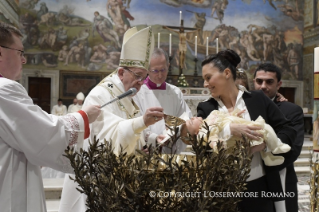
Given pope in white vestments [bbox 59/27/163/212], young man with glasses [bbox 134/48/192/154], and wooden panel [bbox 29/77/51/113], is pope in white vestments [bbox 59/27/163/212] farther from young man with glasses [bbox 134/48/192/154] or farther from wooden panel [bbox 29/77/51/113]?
wooden panel [bbox 29/77/51/113]

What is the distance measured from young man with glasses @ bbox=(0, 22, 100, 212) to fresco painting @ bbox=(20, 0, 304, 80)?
1145cm

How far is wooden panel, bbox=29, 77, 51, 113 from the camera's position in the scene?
14359 mm

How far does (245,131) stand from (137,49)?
109 centimetres

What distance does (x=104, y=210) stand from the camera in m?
0.83

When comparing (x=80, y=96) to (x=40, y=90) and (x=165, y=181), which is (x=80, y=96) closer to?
(x=40, y=90)

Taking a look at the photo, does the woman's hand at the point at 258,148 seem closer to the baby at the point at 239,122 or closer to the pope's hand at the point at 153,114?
the baby at the point at 239,122

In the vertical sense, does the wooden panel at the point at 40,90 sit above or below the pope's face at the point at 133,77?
above

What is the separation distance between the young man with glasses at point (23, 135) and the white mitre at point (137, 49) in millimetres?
616

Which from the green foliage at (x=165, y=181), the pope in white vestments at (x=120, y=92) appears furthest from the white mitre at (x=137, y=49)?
the green foliage at (x=165, y=181)

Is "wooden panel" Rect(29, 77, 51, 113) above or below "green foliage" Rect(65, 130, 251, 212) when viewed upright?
above

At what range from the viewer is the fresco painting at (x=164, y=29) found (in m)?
14.2

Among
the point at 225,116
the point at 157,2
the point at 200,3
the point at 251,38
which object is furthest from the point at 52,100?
the point at 225,116

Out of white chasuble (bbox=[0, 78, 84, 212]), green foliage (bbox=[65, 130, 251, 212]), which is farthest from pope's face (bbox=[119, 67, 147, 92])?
green foliage (bbox=[65, 130, 251, 212])

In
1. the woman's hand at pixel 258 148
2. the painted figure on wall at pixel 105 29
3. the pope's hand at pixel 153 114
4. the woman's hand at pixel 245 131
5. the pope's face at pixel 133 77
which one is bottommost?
the woman's hand at pixel 258 148
